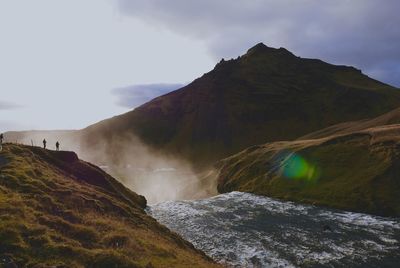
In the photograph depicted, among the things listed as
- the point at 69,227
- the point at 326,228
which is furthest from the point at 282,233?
the point at 69,227

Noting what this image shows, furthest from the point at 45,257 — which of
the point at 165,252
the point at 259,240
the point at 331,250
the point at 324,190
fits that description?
the point at 324,190

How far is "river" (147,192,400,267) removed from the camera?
5416 centimetres

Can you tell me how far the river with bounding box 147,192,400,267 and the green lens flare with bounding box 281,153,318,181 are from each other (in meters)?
15.5

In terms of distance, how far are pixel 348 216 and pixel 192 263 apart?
42383mm

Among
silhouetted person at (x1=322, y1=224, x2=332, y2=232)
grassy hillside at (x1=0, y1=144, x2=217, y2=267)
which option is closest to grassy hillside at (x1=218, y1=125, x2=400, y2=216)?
silhouetted person at (x1=322, y1=224, x2=332, y2=232)

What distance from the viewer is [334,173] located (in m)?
101

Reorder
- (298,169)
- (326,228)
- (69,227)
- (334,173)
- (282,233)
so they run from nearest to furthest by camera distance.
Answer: (69,227)
(282,233)
(326,228)
(334,173)
(298,169)

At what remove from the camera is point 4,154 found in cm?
7225

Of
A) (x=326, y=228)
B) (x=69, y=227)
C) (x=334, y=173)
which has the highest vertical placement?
(x=69, y=227)

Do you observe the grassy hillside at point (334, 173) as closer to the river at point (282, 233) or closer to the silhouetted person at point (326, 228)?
the river at point (282, 233)

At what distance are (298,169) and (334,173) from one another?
1048 centimetres

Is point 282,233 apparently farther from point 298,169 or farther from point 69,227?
point 298,169

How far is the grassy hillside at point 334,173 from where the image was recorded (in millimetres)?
85500

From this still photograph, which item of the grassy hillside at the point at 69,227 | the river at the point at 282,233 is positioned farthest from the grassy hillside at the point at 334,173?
the grassy hillside at the point at 69,227
